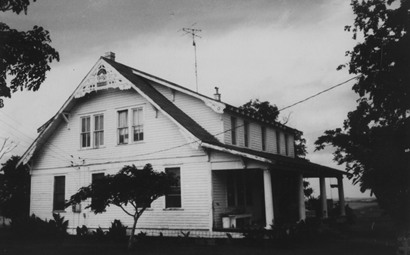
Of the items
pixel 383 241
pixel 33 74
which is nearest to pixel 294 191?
pixel 383 241

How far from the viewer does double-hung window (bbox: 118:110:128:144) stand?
20.9 meters

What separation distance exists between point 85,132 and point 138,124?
373 centimetres

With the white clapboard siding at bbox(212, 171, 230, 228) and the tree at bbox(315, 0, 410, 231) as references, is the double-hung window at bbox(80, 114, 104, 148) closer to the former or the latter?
the white clapboard siding at bbox(212, 171, 230, 228)

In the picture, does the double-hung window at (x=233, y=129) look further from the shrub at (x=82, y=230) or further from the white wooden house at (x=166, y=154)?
the shrub at (x=82, y=230)

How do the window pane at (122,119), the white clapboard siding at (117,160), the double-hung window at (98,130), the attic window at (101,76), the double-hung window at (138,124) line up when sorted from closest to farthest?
1. the white clapboard siding at (117,160)
2. the double-hung window at (138,124)
3. the attic window at (101,76)
4. the window pane at (122,119)
5. the double-hung window at (98,130)

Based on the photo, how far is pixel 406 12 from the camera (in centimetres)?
1264

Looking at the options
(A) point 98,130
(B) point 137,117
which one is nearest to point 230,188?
(B) point 137,117

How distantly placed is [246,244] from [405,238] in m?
6.39

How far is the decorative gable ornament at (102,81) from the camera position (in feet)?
65.5

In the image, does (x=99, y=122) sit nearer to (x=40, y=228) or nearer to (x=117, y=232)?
(x=117, y=232)

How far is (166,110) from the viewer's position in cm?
1864

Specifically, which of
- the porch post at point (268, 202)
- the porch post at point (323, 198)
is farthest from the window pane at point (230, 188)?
the porch post at point (323, 198)

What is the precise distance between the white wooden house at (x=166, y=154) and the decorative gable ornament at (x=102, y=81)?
52 mm

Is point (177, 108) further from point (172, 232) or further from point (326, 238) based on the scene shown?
point (326, 238)
